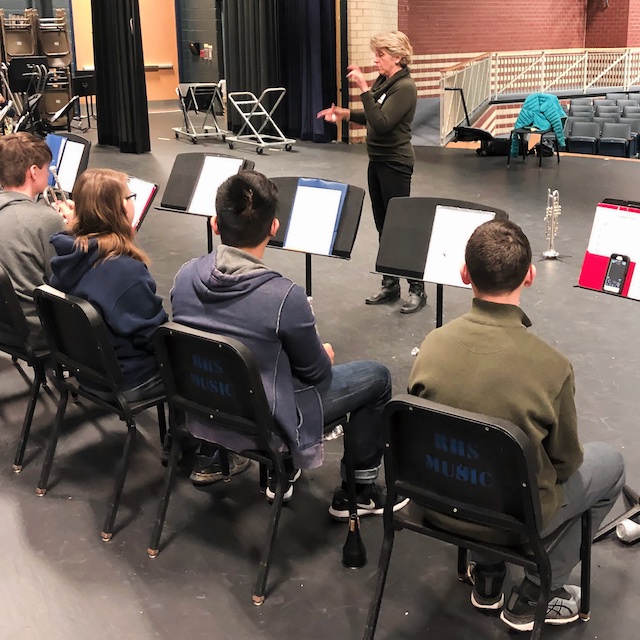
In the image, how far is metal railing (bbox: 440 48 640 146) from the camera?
12.4 m

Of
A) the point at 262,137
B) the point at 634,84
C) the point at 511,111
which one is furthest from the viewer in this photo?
the point at 634,84

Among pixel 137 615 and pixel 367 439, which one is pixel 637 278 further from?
pixel 137 615

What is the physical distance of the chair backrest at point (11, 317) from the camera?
9.70 ft

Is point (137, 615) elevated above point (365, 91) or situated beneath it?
situated beneath

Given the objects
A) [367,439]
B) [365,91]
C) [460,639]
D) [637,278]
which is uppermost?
[365,91]

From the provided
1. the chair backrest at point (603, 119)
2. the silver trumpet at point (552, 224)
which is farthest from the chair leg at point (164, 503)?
the chair backrest at point (603, 119)

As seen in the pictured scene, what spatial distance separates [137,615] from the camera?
233cm

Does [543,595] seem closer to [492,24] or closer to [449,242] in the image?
[449,242]

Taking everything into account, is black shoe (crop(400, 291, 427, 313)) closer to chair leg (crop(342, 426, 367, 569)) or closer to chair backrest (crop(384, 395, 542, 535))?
chair leg (crop(342, 426, 367, 569))

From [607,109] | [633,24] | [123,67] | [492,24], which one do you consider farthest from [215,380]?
[633,24]

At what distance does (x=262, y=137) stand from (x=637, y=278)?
9064 mm

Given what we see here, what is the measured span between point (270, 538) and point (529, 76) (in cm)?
1435

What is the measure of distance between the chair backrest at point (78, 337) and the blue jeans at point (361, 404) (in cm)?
66

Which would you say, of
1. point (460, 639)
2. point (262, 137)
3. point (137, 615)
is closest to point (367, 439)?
point (460, 639)
